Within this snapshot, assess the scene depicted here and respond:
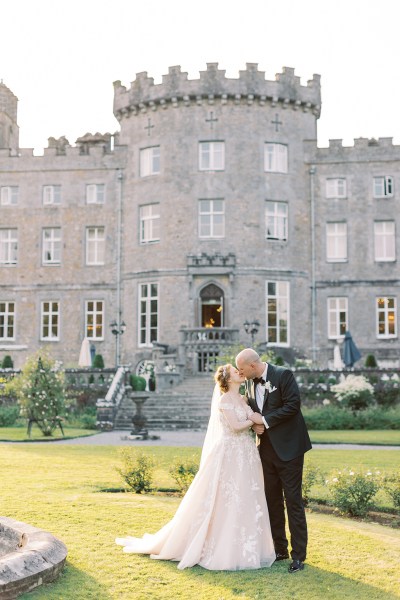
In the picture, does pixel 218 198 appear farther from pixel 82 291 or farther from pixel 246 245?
pixel 82 291

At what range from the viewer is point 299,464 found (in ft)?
25.4

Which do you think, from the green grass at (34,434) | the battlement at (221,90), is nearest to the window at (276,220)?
the battlement at (221,90)

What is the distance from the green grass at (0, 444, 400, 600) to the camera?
6.80 m

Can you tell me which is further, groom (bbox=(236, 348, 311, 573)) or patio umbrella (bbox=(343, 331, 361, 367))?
patio umbrella (bbox=(343, 331, 361, 367))

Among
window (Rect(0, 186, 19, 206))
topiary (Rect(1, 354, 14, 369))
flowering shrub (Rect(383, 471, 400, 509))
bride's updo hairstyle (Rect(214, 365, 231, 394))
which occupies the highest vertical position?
window (Rect(0, 186, 19, 206))

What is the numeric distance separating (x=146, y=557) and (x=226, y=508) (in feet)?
3.27

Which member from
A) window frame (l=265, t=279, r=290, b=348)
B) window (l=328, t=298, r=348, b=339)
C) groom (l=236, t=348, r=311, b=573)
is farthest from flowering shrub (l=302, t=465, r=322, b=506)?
window (l=328, t=298, r=348, b=339)

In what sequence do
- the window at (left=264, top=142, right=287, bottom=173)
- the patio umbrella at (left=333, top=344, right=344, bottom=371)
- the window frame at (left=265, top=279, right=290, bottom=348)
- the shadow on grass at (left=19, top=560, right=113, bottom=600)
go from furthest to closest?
1. the window at (left=264, top=142, right=287, bottom=173)
2. the window frame at (left=265, top=279, right=290, bottom=348)
3. the patio umbrella at (left=333, top=344, right=344, bottom=371)
4. the shadow on grass at (left=19, top=560, right=113, bottom=600)

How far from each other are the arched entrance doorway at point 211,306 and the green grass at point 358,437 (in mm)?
11208

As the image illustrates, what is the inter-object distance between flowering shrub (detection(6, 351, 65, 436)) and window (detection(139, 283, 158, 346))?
36.0 ft

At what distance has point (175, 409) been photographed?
26.8 meters

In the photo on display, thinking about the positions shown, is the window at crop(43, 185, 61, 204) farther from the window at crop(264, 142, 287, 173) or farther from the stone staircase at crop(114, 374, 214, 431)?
the stone staircase at crop(114, 374, 214, 431)

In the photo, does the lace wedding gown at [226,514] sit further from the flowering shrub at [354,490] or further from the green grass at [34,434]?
the green grass at [34,434]

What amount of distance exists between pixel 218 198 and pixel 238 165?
1718mm
